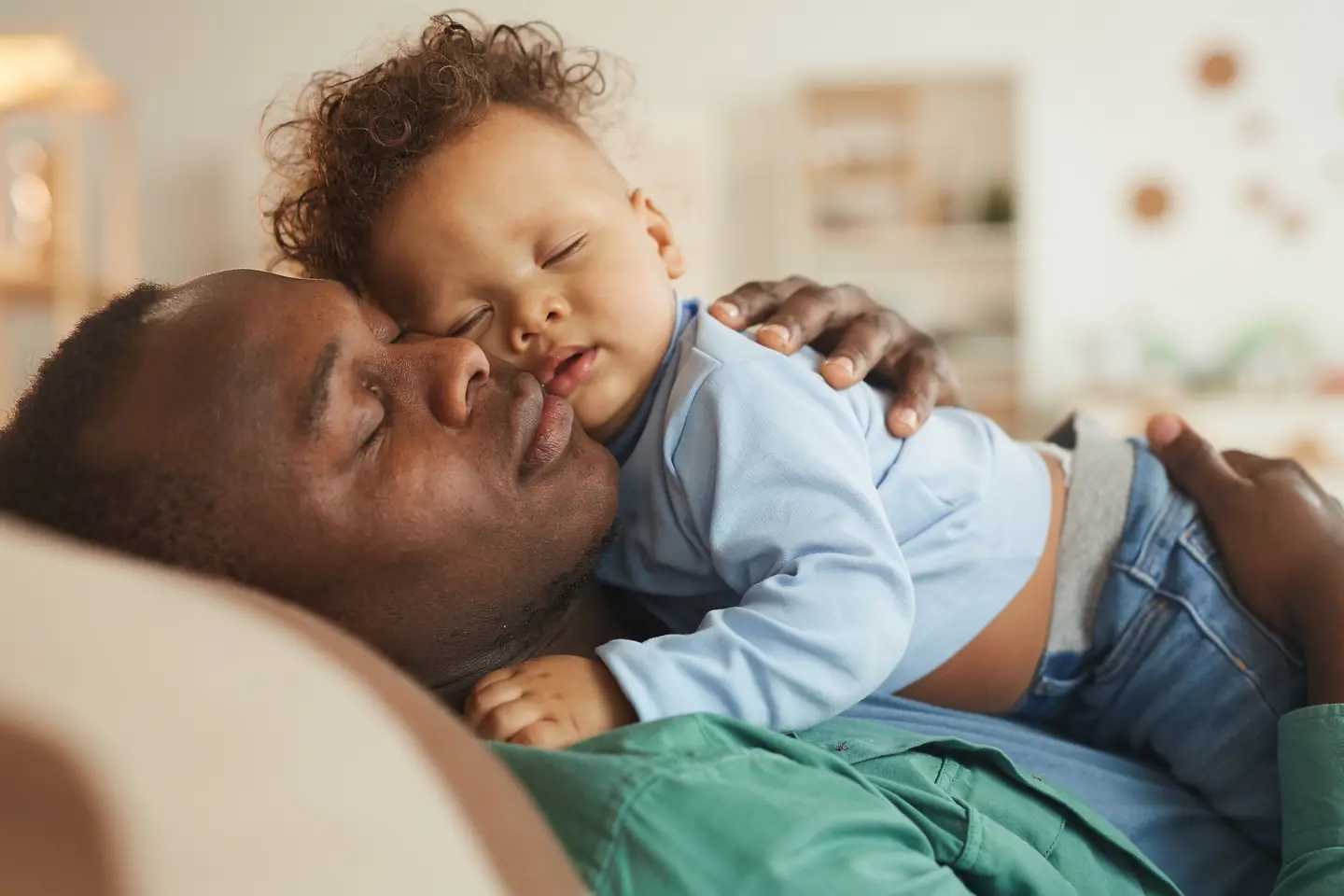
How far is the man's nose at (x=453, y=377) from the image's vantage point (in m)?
0.86

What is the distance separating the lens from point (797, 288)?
1340 millimetres

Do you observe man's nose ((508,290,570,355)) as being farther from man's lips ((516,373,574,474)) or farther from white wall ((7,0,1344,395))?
white wall ((7,0,1344,395))

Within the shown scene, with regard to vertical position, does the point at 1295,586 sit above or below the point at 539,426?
below

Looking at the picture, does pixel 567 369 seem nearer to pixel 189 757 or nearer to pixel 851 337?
pixel 851 337

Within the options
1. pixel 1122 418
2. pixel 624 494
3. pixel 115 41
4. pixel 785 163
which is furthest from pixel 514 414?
pixel 115 41

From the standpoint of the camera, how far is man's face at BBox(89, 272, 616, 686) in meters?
0.73

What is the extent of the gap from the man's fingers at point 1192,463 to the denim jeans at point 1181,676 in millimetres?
29

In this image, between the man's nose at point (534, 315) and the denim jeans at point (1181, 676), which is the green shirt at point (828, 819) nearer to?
the denim jeans at point (1181, 676)

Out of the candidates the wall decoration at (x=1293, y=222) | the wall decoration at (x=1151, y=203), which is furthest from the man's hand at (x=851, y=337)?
the wall decoration at (x=1293, y=222)

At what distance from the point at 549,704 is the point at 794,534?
9.3 inches

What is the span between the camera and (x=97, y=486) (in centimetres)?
71

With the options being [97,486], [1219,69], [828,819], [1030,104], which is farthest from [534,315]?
[1219,69]

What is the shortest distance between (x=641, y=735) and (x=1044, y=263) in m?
5.42

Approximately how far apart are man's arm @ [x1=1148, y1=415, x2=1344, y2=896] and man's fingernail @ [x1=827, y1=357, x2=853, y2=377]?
413 millimetres
